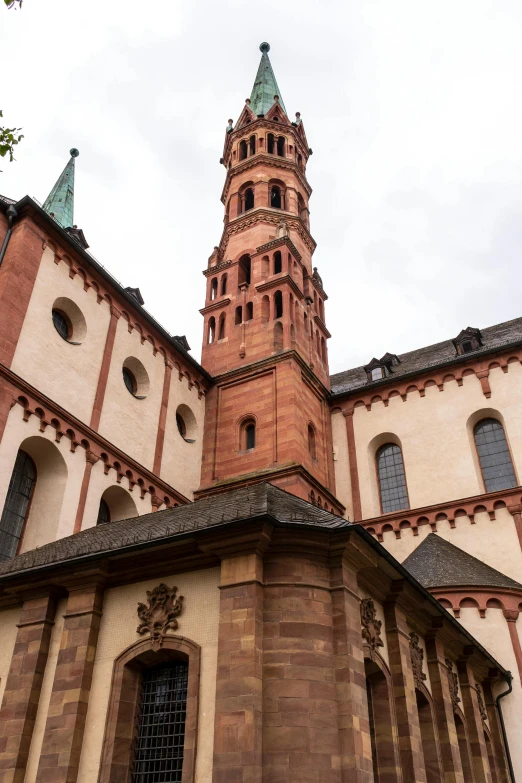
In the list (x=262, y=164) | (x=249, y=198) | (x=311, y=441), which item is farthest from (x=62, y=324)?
(x=262, y=164)

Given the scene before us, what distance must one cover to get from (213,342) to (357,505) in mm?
9075

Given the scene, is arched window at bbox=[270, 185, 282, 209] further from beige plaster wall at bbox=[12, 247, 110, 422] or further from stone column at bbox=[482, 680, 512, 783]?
stone column at bbox=[482, 680, 512, 783]

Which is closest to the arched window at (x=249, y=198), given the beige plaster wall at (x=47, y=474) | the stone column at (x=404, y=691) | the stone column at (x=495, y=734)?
the beige plaster wall at (x=47, y=474)

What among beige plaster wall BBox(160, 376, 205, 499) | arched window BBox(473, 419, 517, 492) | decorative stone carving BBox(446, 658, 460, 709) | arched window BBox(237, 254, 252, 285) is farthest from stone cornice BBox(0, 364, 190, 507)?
arched window BBox(237, 254, 252, 285)

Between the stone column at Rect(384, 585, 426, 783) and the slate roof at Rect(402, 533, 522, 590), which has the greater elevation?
the slate roof at Rect(402, 533, 522, 590)

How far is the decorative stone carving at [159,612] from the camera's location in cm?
1087

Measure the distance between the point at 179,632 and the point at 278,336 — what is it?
18368 millimetres

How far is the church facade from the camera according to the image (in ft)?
33.3

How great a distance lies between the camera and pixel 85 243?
87.6 ft

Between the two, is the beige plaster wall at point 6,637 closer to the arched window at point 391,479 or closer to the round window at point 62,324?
the round window at point 62,324

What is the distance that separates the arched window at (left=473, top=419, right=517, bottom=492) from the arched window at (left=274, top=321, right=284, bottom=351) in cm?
818

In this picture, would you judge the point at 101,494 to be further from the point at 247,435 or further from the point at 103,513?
the point at 247,435

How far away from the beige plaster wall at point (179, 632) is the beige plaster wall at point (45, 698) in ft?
2.52

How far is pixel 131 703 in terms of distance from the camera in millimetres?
10766
